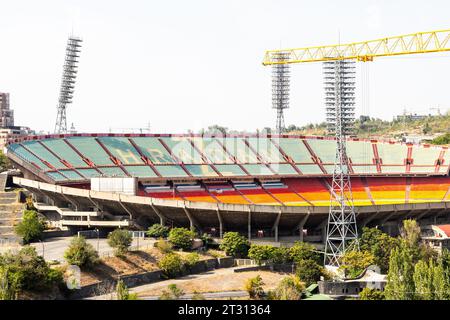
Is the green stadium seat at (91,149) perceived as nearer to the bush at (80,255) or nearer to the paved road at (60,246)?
the paved road at (60,246)

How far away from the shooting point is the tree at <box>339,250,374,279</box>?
70688mm

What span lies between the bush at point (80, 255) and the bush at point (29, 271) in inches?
179

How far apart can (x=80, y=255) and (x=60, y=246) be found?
12.8 meters

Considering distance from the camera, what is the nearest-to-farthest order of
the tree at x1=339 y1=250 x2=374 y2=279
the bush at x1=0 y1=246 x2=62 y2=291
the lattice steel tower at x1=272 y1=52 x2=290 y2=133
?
the bush at x1=0 y1=246 x2=62 y2=291
the tree at x1=339 y1=250 x2=374 y2=279
the lattice steel tower at x1=272 y1=52 x2=290 y2=133

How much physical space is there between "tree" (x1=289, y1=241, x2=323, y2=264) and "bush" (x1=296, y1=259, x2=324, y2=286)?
Answer: 13.1 ft

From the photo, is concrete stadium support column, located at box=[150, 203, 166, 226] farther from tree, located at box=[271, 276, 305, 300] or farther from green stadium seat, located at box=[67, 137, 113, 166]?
tree, located at box=[271, 276, 305, 300]

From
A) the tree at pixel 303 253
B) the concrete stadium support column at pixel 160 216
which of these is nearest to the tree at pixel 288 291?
the tree at pixel 303 253

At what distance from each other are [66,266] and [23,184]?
98.5 feet

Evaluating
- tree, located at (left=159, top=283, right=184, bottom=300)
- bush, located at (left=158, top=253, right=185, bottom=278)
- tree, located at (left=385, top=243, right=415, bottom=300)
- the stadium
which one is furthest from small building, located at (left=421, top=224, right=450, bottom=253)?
tree, located at (left=159, top=283, right=184, bottom=300)

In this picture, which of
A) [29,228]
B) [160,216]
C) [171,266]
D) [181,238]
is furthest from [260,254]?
[29,228]

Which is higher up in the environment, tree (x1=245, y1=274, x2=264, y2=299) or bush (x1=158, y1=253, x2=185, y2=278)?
bush (x1=158, y1=253, x2=185, y2=278)

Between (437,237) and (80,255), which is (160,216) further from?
(437,237)

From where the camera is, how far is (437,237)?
85.8m

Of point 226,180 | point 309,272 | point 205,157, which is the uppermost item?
point 205,157
